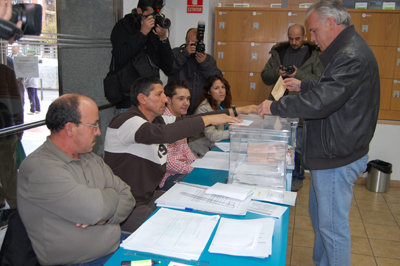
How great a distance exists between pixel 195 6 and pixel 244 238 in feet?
13.5

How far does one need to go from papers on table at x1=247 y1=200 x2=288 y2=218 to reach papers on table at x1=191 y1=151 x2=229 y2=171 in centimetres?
59

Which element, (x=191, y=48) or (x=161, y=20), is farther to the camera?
(x=191, y=48)

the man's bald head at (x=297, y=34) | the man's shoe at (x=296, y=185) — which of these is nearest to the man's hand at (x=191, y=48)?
the man's bald head at (x=297, y=34)

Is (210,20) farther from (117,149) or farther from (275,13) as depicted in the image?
(117,149)

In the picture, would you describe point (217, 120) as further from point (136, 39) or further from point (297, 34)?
point (297, 34)

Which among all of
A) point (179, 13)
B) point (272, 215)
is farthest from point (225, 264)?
point (179, 13)

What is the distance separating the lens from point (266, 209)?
167cm

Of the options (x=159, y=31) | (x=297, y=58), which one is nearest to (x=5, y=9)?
(x=159, y=31)

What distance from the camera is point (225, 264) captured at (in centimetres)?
123

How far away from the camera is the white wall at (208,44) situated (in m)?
4.74

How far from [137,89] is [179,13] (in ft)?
9.64

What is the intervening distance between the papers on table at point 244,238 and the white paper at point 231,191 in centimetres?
21

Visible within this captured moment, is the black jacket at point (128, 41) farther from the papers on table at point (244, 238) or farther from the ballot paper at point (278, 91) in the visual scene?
the papers on table at point (244, 238)

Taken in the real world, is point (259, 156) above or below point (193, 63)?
below
